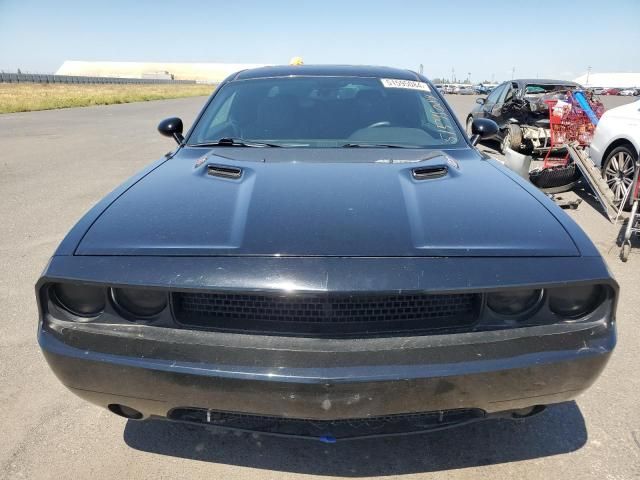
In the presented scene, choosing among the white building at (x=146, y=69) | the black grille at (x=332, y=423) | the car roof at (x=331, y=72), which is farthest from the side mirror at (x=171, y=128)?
the white building at (x=146, y=69)

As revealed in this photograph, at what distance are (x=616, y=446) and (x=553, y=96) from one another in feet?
27.3

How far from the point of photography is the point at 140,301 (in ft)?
5.72

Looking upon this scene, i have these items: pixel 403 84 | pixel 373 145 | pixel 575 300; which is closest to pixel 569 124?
pixel 403 84

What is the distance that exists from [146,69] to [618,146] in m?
156

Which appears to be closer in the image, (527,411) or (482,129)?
(527,411)

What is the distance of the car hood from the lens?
5.63 ft

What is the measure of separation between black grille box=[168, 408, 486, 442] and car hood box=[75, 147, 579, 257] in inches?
23.1

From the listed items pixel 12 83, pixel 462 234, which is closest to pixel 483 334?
pixel 462 234

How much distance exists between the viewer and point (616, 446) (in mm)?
2172

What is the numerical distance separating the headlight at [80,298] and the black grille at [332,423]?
0.46m

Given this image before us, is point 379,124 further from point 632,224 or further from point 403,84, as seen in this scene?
point 632,224

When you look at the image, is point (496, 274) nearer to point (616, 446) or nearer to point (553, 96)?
point (616, 446)

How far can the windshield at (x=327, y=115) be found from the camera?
2.97 meters

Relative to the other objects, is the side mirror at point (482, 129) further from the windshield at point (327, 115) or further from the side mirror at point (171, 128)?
the side mirror at point (171, 128)
